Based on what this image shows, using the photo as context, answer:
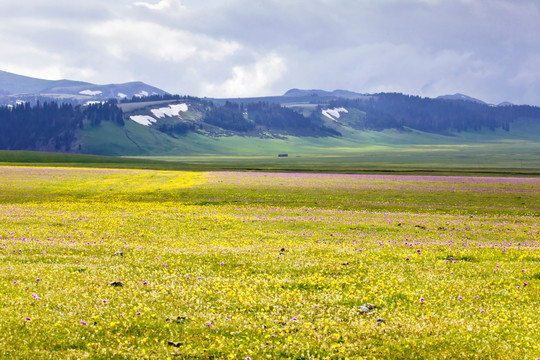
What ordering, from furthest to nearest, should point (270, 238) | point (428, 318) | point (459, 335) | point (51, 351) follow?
1. point (270, 238)
2. point (428, 318)
3. point (459, 335)
4. point (51, 351)

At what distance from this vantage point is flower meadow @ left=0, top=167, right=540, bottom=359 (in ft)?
34.6

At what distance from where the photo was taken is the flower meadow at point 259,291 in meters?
10.5

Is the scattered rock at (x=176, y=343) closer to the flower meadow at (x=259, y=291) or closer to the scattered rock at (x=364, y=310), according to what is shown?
the flower meadow at (x=259, y=291)

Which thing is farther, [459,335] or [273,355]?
[459,335]

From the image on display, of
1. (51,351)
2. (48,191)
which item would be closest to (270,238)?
(51,351)

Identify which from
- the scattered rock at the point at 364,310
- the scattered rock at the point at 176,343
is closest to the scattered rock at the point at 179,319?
the scattered rock at the point at 176,343

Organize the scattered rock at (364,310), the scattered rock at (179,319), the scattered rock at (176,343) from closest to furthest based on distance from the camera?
the scattered rock at (176,343) < the scattered rock at (179,319) < the scattered rock at (364,310)

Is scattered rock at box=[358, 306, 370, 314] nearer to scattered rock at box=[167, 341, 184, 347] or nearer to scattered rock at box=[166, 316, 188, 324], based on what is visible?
scattered rock at box=[166, 316, 188, 324]

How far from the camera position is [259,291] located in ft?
48.2

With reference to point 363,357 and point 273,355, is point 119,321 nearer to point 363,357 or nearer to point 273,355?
point 273,355

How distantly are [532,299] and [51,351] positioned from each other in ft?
46.5

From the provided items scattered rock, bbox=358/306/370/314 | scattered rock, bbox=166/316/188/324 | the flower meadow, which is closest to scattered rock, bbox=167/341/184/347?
the flower meadow

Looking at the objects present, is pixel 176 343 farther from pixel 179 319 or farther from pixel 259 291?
pixel 259 291

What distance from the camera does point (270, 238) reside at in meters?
28.6
